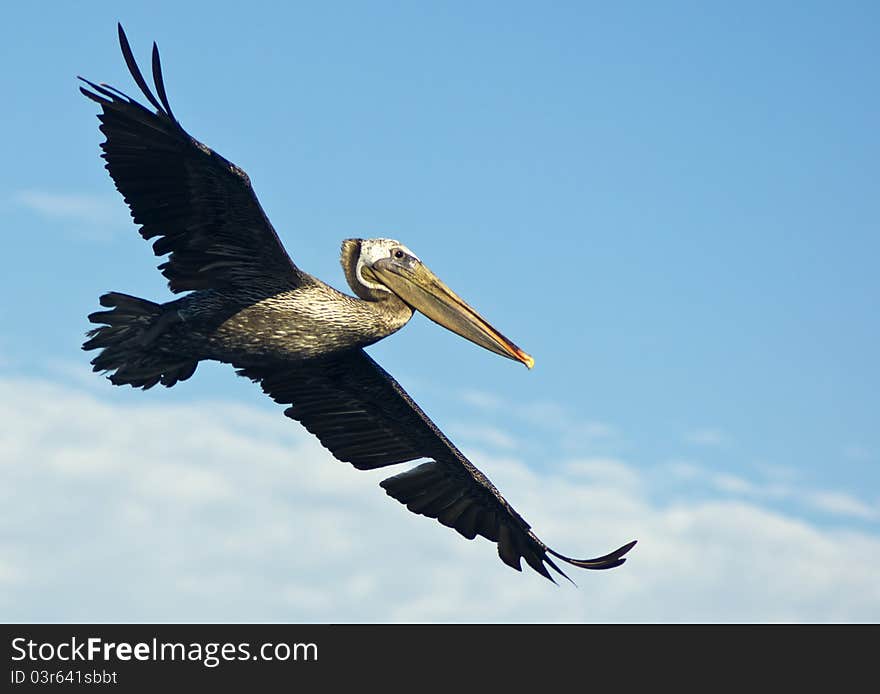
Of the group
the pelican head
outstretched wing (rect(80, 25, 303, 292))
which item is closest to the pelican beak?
the pelican head

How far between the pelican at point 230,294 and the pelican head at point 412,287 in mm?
13

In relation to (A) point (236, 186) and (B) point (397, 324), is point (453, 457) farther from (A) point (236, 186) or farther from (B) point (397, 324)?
(A) point (236, 186)

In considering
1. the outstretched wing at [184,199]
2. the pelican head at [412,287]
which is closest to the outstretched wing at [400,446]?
the pelican head at [412,287]

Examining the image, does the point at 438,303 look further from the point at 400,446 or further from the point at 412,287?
the point at 400,446

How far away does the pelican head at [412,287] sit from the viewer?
15633 mm

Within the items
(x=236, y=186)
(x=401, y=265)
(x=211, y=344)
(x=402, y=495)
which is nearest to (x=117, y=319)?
(x=211, y=344)

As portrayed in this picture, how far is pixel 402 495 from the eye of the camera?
57.4 feet

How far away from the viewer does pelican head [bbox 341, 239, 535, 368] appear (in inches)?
615

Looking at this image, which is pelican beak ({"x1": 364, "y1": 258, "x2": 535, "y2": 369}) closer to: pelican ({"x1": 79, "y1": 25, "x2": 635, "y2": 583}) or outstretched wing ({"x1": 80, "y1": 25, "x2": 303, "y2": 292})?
pelican ({"x1": 79, "y1": 25, "x2": 635, "y2": 583})

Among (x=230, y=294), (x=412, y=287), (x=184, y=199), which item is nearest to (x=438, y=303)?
(x=412, y=287)

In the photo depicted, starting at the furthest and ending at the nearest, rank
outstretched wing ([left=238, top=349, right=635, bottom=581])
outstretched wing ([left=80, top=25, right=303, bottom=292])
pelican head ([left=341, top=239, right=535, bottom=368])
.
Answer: outstretched wing ([left=238, top=349, right=635, bottom=581]) → pelican head ([left=341, top=239, right=535, bottom=368]) → outstretched wing ([left=80, top=25, right=303, bottom=292])

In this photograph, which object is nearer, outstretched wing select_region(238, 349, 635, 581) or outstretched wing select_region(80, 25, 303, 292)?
outstretched wing select_region(80, 25, 303, 292)

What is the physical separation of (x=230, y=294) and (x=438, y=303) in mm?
2172

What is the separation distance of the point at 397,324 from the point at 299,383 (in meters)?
1.96
